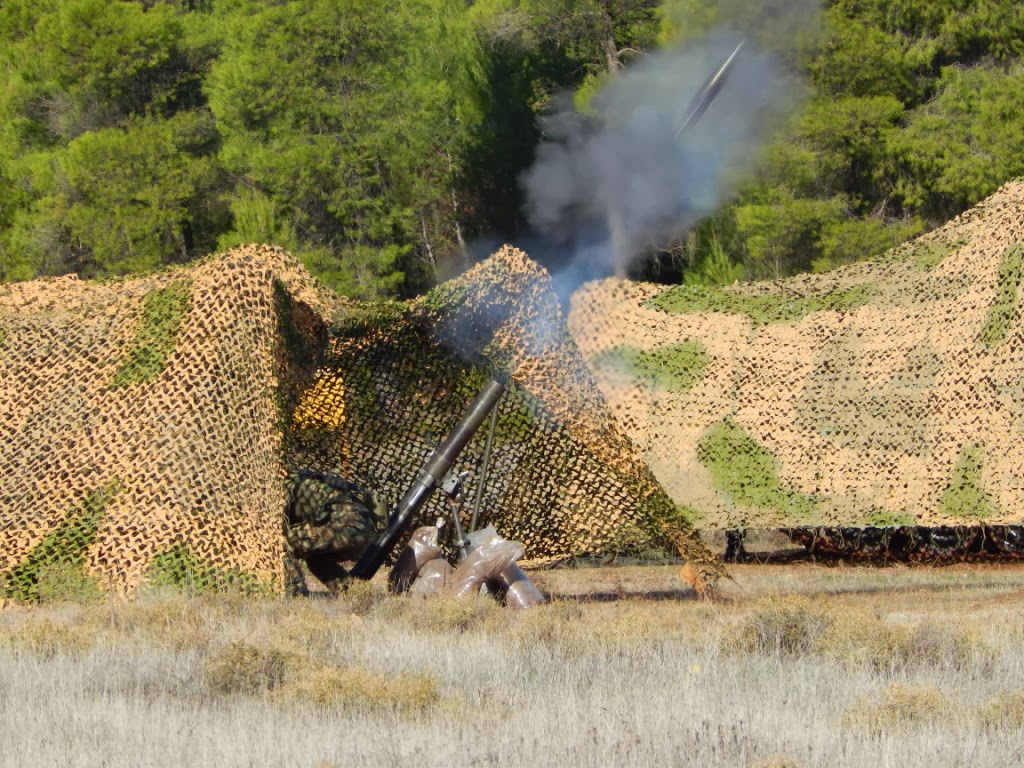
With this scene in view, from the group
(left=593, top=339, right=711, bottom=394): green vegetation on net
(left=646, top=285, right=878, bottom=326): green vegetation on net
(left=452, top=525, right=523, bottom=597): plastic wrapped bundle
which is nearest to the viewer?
(left=452, top=525, right=523, bottom=597): plastic wrapped bundle

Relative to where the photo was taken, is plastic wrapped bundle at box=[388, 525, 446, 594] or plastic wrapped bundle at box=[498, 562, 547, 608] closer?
plastic wrapped bundle at box=[498, 562, 547, 608]

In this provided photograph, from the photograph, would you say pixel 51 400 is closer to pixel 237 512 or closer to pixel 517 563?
pixel 237 512

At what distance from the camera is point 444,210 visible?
33.8m

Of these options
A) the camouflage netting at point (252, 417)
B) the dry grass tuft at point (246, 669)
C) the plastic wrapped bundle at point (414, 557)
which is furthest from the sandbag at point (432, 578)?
the dry grass tuft at point (246, 669)

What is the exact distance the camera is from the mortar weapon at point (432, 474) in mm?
12430

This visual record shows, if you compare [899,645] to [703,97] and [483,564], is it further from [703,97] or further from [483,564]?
[703,97]

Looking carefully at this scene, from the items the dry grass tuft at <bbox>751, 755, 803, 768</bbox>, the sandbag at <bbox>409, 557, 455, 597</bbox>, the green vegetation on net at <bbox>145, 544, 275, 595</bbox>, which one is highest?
the dry grass tuft at <bbox>751, 755, 803, 768</bbox>

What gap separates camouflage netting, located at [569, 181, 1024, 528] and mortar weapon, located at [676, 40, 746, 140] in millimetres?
1937

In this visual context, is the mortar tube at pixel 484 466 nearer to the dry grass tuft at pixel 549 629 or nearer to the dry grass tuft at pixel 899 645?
the dry grass tuft at pixel 549 629

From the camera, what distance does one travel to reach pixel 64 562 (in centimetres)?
1148

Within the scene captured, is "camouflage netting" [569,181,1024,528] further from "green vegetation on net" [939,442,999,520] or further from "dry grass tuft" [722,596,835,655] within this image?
"dry grass tuft" [722,596,835,655]

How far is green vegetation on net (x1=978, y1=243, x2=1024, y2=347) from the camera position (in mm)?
15391

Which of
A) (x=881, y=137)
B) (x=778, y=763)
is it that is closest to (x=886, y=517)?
Answer: (x=778, y=763)

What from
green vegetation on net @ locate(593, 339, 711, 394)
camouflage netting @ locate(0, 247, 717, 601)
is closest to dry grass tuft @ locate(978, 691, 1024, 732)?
camouflage netting @ locate(0, 247, 717, 601)
